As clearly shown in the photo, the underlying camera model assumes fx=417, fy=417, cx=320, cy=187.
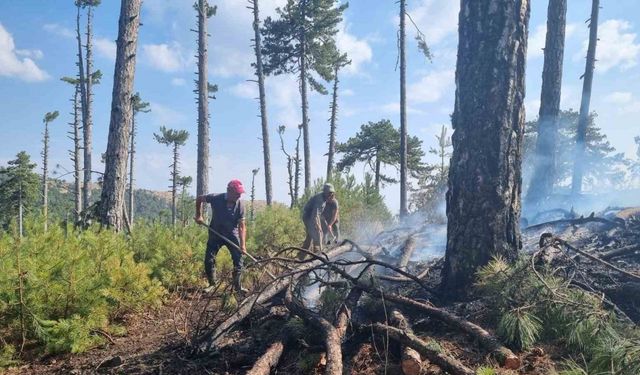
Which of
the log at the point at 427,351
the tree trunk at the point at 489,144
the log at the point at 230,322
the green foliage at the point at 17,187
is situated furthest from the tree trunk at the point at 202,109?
the green foliage at the point at 17,187

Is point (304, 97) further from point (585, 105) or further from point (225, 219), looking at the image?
point (225, 219)

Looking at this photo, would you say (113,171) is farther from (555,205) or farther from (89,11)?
(89,11)

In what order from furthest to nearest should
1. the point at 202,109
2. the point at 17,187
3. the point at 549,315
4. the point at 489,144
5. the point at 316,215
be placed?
Result: the point at 17,187
the point at 202,109
the point at 316,215
the point at 489,144
the point at 549,315

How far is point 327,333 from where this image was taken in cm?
290

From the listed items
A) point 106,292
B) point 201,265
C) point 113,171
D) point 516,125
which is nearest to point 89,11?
point 113,171

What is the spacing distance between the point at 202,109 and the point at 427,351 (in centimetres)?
1422

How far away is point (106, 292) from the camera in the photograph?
4.63 m

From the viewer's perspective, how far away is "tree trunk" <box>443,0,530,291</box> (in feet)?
12.2

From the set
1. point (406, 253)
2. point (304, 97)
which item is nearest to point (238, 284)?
point (406, 253)

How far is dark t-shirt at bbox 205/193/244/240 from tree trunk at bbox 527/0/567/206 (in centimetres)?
804

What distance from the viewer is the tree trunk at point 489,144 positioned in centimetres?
372

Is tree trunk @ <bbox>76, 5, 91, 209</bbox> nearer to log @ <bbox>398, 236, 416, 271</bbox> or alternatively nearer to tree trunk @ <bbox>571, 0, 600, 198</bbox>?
log @ <bbox>398, 236, 416, 271</bbox>

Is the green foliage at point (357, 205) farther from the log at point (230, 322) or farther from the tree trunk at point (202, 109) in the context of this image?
the log at point (230, 322)

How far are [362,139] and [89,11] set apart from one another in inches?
801
